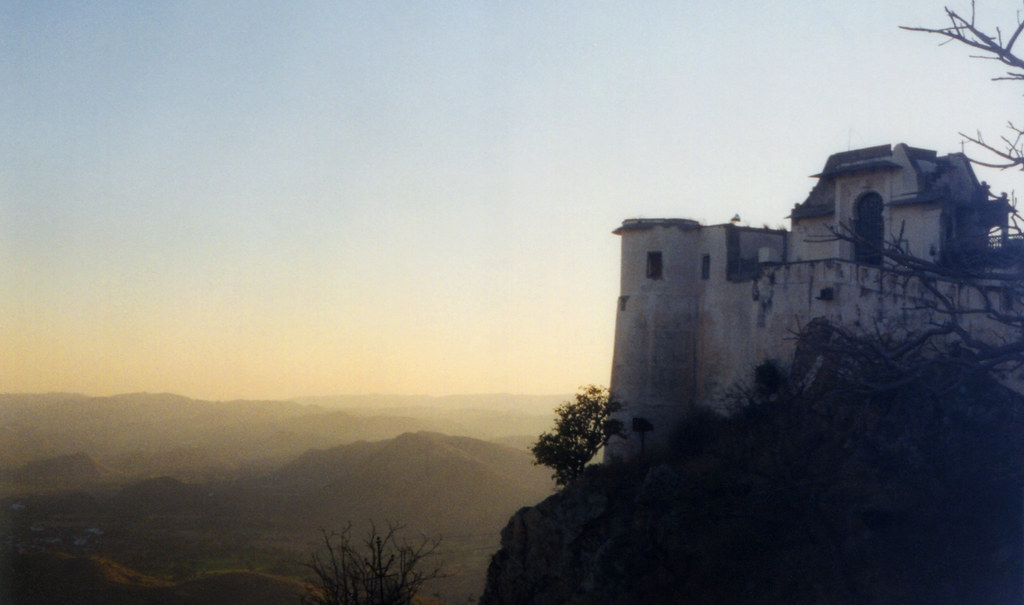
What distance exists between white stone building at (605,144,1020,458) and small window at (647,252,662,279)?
4cm

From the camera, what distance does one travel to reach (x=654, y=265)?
36.3 m

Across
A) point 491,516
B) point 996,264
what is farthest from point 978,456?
point 491,516

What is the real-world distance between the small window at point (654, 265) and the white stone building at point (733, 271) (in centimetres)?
4

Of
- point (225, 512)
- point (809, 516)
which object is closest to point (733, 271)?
point (809, 516)

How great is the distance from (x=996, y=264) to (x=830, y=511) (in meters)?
15.4

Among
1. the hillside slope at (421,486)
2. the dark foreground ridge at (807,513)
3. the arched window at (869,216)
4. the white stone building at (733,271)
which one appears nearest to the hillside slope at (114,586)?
the dark foreground ridge at (807,513)

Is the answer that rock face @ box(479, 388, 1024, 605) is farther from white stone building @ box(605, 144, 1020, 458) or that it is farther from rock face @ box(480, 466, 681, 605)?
white stone building @ box(605, 144, 1020, 458)

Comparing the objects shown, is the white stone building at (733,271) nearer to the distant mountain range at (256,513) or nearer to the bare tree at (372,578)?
the bare tree at (372,578)

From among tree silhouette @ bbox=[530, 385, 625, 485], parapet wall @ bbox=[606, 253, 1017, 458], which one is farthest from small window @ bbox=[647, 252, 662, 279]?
tree silhouette @ bbox=[530, 385, 625, 485]

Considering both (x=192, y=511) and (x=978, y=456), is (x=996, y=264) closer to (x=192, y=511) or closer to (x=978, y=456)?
(x=978, y=456)

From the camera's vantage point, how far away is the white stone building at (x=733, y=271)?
109ft

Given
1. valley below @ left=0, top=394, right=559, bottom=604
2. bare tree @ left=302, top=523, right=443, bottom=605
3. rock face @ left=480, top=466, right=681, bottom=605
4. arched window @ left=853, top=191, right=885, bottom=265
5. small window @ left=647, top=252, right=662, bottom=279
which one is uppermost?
arched window @ left=853, top=191, right=885, bottom=265

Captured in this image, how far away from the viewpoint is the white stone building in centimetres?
3328

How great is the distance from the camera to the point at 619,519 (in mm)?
30656
